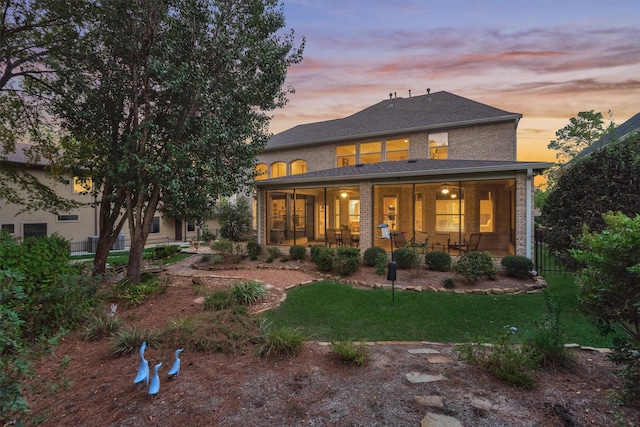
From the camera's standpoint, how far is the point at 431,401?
2721 mm

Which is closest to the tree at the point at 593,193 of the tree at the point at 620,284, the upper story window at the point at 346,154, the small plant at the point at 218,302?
the tree at the point at 620,284

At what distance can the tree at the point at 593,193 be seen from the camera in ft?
19.2

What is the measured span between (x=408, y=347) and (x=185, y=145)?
20.6 ft

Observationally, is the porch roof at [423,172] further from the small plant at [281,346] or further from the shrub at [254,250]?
the small plant at [281,346]

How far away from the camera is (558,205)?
674cm

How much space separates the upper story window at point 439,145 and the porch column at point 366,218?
5.71 metres

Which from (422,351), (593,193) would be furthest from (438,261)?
(422,351)

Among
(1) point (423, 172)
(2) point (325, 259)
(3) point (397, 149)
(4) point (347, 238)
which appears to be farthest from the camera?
(3) point (397, 149)

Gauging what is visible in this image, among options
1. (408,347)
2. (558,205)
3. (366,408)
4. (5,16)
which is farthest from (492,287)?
(5,16)

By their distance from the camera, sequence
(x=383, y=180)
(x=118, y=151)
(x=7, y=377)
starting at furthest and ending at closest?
(x=383, y=180)
(x=118, y=151)
(x=7, y=377)

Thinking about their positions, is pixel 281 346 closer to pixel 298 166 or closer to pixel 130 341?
pixel 130 341

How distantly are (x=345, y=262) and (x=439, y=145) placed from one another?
31.5ft

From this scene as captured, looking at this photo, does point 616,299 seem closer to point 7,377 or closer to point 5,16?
point 7,377

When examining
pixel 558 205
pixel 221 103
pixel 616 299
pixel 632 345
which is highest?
pixel 221 103
